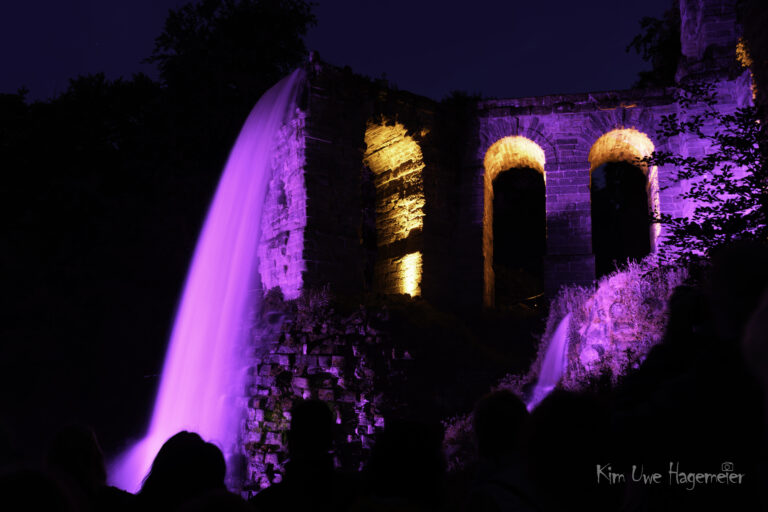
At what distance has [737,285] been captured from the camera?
1.77 meters

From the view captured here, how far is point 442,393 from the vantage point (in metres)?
8.83

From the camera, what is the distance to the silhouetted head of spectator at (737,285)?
174 cm

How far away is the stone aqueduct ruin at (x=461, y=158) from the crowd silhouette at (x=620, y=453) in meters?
8.69

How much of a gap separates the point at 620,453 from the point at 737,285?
702 millimetres

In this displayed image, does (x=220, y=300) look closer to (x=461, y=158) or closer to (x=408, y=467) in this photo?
(x=461, y=158)

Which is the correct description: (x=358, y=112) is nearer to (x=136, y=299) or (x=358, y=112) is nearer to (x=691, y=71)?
(x=691, y=71)

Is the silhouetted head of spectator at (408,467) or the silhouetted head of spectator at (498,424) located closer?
the silhouetted head of spectator at (408,467)

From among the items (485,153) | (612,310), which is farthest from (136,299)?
(612,310)

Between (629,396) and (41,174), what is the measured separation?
20032 millimetres

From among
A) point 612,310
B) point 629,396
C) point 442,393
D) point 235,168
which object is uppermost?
point 235,168

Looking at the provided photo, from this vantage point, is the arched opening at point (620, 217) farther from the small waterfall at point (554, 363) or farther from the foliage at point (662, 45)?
the small waterfall at point (554, 363)

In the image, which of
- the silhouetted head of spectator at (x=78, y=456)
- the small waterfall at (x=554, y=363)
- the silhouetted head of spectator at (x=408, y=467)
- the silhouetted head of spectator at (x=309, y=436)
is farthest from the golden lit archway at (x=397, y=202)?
the silhouetted head of spectator at (x=408, y=467)

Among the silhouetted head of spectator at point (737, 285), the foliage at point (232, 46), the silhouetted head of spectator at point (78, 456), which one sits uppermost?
the foliage at point (232, 46)

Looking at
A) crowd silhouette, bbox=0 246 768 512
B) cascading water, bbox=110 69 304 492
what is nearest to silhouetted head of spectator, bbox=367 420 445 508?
crowd silhouette, bbox=0 246 768 512
